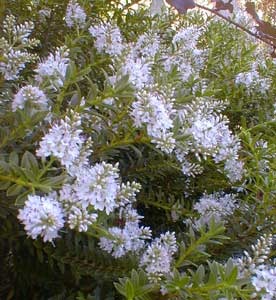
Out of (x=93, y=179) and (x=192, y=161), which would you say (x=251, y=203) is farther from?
(x=93, y=179)

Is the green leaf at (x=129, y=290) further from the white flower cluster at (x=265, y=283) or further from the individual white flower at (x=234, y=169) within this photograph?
the individual white flower at (x=234, y=169)

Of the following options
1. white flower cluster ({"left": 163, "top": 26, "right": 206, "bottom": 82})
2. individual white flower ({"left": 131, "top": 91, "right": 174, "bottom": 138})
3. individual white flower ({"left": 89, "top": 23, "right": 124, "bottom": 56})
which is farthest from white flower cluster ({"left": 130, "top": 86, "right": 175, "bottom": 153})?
white flower cluster ({"left": 163, "top": 26, "right": 206, "bottom": 82})

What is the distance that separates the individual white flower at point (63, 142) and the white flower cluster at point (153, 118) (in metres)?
0.16

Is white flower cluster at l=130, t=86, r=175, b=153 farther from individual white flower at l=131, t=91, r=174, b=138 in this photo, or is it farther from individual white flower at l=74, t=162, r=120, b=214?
individual white flower at l=74, t=162, r=120, b=214

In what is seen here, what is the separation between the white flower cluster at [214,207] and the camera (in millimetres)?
1239

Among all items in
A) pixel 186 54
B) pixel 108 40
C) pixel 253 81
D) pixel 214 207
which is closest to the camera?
pixel 214 207

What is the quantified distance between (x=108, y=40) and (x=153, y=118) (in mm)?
467

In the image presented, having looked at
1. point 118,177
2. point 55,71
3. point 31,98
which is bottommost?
point 118,177

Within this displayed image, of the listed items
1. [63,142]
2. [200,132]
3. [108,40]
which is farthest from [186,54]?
[63,142]

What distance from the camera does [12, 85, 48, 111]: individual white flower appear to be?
973 mm

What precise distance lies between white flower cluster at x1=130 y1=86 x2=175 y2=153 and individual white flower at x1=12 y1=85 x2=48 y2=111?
176 mm

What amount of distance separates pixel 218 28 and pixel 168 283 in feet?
4.50

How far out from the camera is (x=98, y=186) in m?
0.86

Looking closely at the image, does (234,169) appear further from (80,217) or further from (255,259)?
(80,217)
